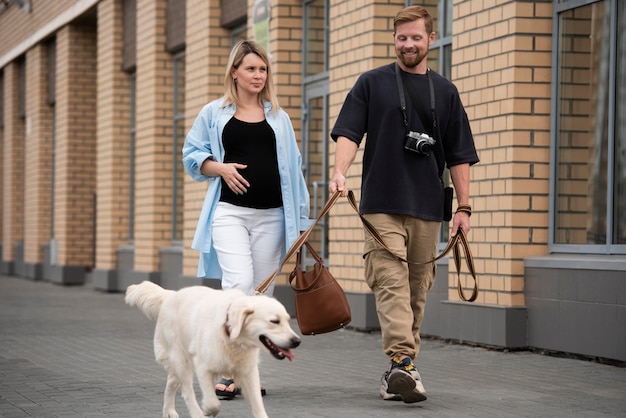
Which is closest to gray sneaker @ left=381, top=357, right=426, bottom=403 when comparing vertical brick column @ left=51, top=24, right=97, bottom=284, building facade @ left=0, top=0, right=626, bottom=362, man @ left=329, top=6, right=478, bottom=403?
man @ left=329, top=6, right=478, bottom=403

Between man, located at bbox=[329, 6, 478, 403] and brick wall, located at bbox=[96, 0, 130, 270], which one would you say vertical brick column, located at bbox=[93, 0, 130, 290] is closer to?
brick wall, located at bbox=[96, 0, 130, 270]

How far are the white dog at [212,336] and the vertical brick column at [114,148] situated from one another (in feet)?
46.9

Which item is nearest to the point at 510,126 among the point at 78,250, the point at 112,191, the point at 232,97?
the point at 232,97

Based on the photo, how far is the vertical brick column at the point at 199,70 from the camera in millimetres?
16297

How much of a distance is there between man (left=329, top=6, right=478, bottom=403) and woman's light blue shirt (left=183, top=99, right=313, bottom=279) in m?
0.35

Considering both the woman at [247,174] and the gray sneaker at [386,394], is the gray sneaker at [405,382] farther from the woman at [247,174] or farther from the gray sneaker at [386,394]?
the woman at [247,174]

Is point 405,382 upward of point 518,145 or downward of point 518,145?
downward

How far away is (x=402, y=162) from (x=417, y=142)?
15 centimetres

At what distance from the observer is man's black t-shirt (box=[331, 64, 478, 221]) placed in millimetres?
7258

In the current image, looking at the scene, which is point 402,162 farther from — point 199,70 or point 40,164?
point 40,164

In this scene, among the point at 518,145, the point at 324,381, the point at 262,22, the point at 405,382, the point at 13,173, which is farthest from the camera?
the point at 13,173

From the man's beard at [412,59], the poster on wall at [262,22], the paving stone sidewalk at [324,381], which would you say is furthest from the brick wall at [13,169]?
the man's beard at [412,59]

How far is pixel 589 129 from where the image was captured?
974 centimetres

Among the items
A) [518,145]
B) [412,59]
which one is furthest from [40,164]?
[412,59]
